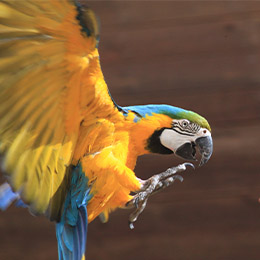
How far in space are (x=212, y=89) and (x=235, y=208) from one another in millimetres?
330

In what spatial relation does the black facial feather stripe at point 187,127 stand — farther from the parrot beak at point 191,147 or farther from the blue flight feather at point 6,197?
the blue flight feather at point 6,197

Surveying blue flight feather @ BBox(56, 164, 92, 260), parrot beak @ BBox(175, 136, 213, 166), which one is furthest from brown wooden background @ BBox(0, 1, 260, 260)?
blue flight feather @ BBox(56, 164, 92, 260)

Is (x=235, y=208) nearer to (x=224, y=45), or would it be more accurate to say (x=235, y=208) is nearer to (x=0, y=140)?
(x=224, y=45)

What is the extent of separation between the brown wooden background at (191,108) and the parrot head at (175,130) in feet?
1.33

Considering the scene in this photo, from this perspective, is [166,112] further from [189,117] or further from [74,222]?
[74,222]

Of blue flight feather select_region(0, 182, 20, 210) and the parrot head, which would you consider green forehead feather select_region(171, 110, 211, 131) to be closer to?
the parrot head

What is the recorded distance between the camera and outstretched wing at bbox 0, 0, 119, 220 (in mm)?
896

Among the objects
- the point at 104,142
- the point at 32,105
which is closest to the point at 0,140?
the point at 32,105

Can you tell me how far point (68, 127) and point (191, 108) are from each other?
0.61 m

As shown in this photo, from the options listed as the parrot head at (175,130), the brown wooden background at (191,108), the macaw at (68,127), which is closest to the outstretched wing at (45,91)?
the macaw at (68,127)

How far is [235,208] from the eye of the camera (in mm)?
1569

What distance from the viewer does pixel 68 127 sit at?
3.38ft

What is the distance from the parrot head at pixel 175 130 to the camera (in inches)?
44.8

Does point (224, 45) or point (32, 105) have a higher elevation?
point (32, 105)
